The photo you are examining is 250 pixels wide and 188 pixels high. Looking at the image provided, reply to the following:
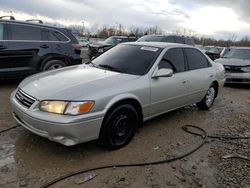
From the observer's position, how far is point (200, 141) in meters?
5.01

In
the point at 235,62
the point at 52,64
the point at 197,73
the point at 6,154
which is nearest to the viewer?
the point at 6,154

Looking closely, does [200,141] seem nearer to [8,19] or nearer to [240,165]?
[240,165]

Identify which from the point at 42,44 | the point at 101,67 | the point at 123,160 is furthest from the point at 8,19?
the point at 123,160

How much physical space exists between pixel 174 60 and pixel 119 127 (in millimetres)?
1948

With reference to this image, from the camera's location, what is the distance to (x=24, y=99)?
4148mm

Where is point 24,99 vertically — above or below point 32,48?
below

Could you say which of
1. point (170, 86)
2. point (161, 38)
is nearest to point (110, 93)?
point (170, 86)

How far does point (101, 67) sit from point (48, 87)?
127cm

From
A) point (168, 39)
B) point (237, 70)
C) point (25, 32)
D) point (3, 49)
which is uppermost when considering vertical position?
point (25, 32)

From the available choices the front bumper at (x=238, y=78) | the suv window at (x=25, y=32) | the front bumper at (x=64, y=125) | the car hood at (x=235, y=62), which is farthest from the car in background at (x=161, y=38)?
the front bumper at (x=64, y=125)

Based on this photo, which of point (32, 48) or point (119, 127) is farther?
point (32, 48)

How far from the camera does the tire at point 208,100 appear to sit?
22.2ft

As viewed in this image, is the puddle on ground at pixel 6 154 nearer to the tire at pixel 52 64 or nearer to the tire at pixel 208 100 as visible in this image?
the tire at pixel 52 64

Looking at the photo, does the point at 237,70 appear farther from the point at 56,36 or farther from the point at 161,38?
the point at 56,36
